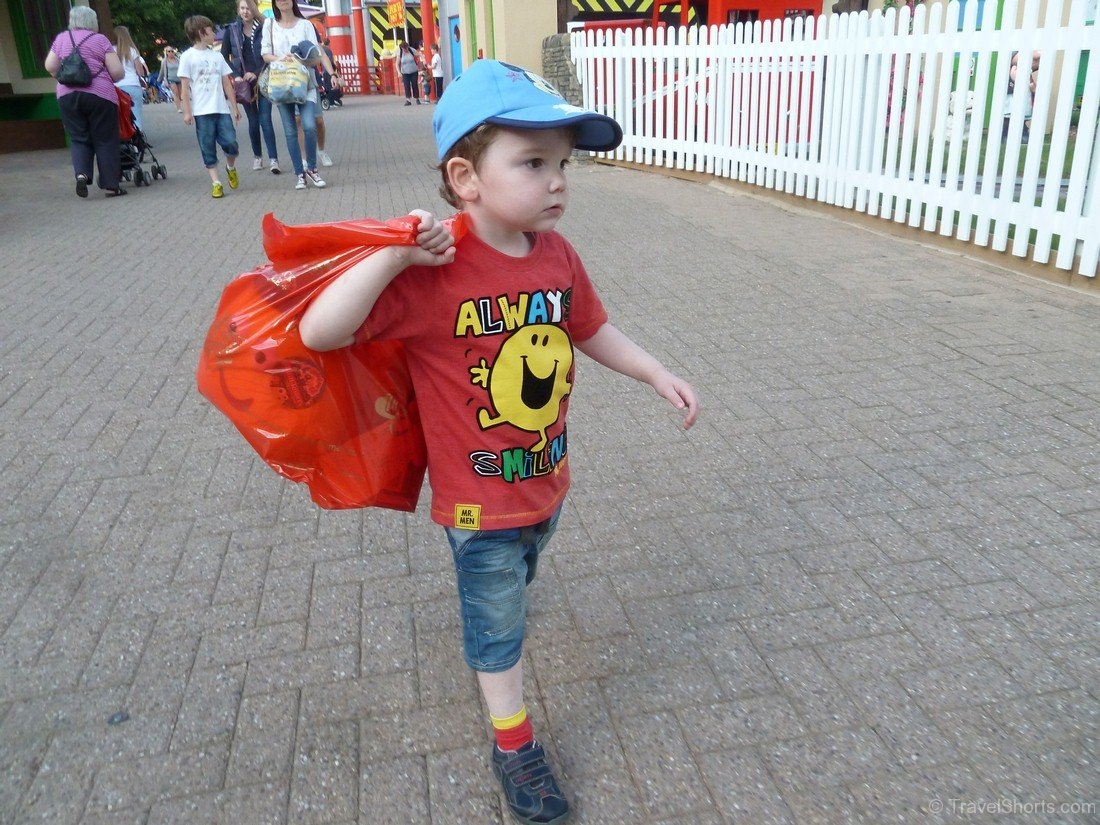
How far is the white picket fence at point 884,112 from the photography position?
5.88 meters

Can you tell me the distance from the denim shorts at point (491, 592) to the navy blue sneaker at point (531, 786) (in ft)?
0.72

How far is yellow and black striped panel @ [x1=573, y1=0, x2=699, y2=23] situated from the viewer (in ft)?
55.3

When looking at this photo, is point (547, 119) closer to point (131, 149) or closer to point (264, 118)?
point (264, 118)

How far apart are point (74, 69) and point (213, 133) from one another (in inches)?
59.1

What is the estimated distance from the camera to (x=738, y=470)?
3.76 metres

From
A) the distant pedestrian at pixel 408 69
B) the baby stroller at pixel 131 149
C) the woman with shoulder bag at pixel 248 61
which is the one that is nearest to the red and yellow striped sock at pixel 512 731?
the baby stroller at pixel 131 149

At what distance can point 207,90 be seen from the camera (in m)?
10.5

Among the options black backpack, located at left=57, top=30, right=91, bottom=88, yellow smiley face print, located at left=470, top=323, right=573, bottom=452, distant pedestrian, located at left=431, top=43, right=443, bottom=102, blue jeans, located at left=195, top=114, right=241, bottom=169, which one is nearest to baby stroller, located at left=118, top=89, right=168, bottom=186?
black backpack, located at left=57, top=30, right=91, bottom=88

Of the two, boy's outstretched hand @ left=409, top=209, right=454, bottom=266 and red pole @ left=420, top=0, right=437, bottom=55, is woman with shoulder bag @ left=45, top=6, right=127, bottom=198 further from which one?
red pole @ left=420, top=0, right=437, bottom=55

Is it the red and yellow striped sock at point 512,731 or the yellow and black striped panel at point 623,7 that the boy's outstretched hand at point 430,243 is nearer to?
the red and yellow striped sock at point 512,731

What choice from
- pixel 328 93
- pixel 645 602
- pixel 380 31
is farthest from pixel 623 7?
pixel 380 31

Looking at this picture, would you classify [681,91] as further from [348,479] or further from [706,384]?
[348,479]

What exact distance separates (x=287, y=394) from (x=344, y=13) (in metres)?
46.8

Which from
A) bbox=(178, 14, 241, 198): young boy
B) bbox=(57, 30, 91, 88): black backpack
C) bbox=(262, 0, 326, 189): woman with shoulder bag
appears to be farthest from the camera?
bbox=(262, 0, 326, 189): woman with shoulder bag
